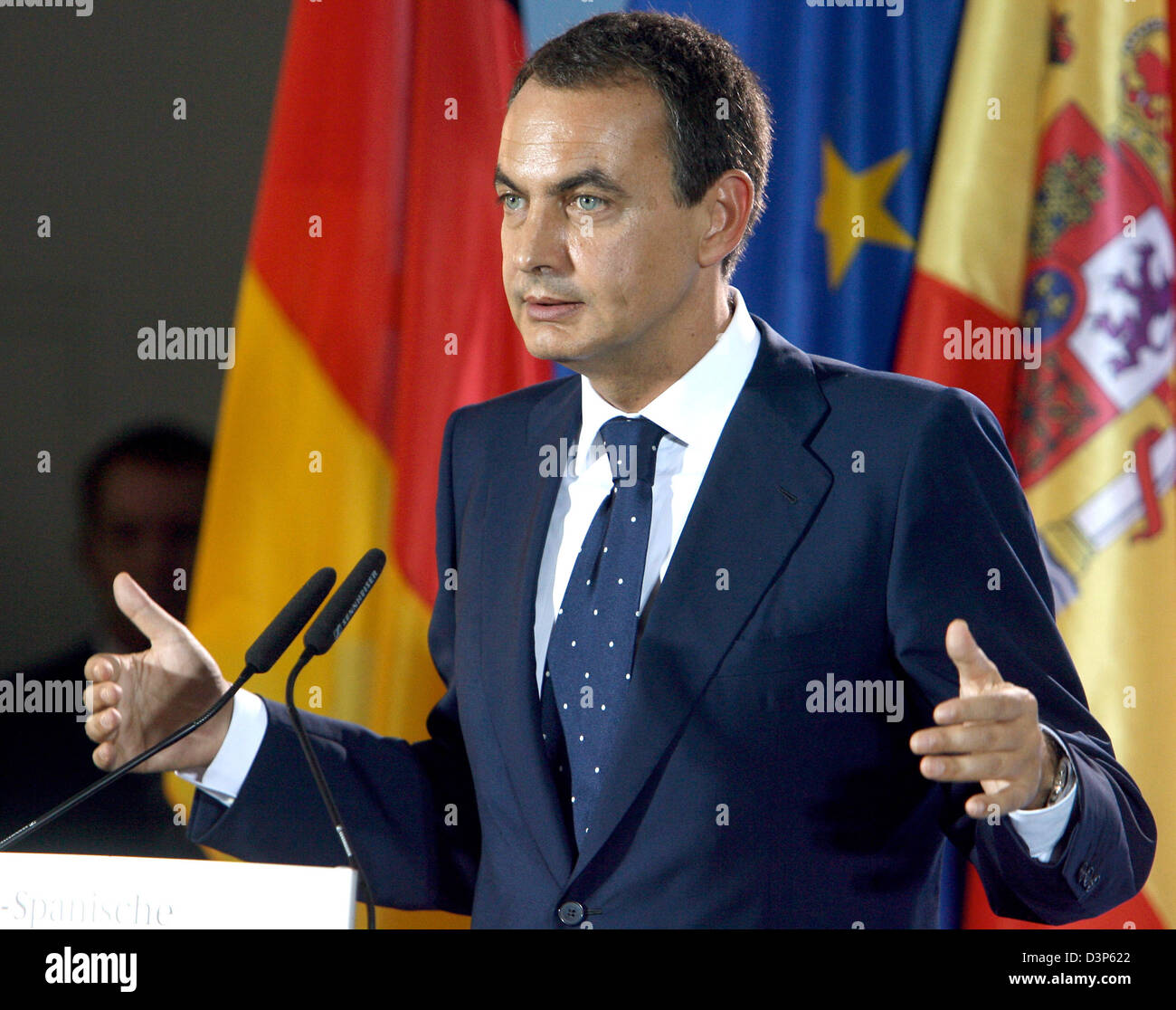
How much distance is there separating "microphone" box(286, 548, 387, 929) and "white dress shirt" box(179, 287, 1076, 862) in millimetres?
258

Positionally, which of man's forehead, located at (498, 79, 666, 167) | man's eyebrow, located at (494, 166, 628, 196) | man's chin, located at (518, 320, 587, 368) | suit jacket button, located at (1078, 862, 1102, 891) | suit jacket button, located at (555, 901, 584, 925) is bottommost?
suit jacket button, located at (555, 901, 584, 925)

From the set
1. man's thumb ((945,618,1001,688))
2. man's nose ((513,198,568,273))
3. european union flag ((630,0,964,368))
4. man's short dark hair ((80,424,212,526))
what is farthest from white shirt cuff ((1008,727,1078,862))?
man's short dark hair ((80,424,212,526))

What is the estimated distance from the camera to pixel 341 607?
4.01 feet

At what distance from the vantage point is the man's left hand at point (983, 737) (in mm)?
1029

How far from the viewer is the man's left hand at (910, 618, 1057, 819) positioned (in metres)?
1.03

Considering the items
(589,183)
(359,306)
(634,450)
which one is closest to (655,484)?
(634,450)

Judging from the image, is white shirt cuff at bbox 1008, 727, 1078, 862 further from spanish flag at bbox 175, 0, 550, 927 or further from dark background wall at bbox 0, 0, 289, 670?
dark background wall at bbox 0, 0, 289, 670

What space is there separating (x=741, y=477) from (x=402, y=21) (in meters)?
1.26

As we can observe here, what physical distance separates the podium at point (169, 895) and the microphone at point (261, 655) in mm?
82

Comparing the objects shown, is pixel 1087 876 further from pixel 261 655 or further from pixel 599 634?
pixel 261 655

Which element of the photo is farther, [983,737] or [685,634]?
[685,634]

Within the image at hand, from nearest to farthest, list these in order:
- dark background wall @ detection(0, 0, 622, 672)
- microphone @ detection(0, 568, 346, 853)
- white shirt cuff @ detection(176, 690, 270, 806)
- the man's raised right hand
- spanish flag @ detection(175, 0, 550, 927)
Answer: microphone @ detection(0, 568, 346, 853)
the man's raised right hand
white shirt cuff @ detection(176, 690, 270, 806)
spanish flag @ detection(175, 0, 550, 927)
dark background wall @ detection(0, 0, 622, 672)

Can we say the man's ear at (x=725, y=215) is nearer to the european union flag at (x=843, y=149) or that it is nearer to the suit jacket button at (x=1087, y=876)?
the european union flag at (x=843, y=149)

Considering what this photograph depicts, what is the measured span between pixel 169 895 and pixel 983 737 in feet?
2.43
